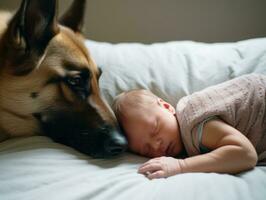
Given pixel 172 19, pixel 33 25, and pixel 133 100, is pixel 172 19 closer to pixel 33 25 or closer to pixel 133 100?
pixel 133 100

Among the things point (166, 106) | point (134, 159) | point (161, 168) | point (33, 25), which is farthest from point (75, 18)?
point (161, 168)

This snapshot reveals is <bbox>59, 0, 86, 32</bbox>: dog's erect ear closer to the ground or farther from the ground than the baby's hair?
farther from the ground

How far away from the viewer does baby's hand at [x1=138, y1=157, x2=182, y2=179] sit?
1066 mm

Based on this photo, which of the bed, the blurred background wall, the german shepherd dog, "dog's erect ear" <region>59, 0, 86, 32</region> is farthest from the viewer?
the blurred background wall

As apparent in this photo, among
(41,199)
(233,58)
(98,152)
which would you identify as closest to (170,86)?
(233,58)

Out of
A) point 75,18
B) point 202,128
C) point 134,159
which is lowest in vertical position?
point 134,159

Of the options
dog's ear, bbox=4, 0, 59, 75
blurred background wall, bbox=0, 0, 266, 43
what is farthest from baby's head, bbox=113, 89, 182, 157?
blurred background wall, bbox=0, 0, 266, 43

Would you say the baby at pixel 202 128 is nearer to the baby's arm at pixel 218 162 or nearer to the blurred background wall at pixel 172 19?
the baby's arm at pixel 218 162

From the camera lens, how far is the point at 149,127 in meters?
1.26

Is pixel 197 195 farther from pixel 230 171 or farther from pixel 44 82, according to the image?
pixel 44 82

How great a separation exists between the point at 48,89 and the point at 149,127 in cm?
34

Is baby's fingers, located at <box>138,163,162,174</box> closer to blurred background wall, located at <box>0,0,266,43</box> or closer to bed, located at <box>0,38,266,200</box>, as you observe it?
bed, located at <box>0,38,266,200</box>

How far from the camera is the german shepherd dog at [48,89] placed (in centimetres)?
117

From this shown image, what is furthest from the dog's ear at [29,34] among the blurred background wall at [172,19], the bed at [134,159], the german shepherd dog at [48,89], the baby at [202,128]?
the blurred background wall at [172,19]
